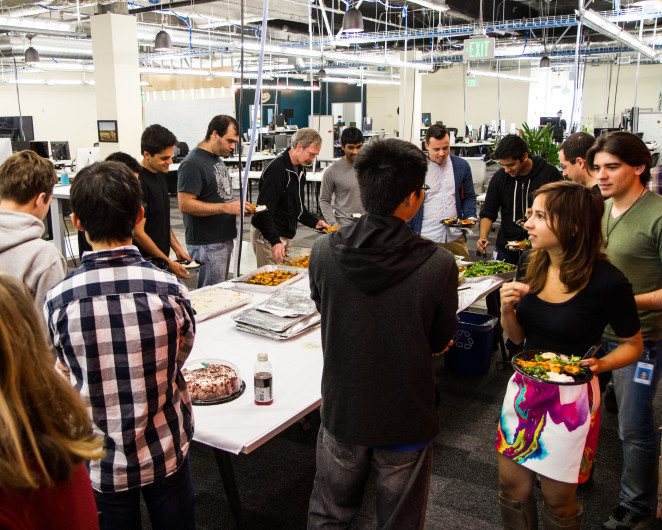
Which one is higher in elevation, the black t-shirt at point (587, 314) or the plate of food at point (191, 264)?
the black t-shirt at point (587, 314)

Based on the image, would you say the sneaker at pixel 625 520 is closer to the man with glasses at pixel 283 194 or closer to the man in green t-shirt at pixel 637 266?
the man in green t-shirt at pixel 637 266

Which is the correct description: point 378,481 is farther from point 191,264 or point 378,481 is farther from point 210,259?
point 210,259

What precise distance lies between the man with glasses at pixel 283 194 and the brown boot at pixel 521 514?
7.02 ft

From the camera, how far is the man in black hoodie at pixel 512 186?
3604mm

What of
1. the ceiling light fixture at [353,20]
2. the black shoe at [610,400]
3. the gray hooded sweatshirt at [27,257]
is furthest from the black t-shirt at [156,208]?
the ceiling light fixture at [353,20]

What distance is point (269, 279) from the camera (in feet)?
10.6

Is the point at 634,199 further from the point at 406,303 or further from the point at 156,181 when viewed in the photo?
the point at 156,181

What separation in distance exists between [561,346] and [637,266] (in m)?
0.51

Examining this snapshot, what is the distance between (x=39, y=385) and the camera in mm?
752

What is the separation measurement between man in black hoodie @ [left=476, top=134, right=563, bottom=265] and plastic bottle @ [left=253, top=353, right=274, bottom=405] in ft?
7.08

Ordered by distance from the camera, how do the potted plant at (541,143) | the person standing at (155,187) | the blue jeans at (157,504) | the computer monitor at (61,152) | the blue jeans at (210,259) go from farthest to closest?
the computer monitor at (61,152) < the potted plant at (541,143) < the blue jeans at (210,259) < the person standing at (155,187) < the blue jeans at (157,504)

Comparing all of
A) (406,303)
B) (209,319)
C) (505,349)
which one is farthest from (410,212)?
(505,349)

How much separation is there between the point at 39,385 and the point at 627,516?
2.20 meters

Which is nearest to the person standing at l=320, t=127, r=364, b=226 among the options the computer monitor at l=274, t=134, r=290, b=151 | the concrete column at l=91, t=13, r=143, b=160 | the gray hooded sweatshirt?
the gray hooded sweatshirt
